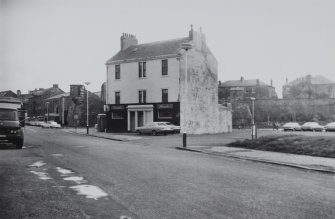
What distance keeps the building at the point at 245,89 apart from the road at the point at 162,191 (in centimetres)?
8377

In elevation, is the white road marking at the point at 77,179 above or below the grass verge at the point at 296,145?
below

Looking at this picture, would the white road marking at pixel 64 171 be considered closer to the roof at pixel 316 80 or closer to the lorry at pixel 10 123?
the lorry at pixel 10 123

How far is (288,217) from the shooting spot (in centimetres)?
637

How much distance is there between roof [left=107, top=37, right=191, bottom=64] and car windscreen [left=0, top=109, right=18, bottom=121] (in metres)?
22.1

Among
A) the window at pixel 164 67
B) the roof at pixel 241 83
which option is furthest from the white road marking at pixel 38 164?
the roof at pixel 241 83

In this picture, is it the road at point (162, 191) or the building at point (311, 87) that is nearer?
the road at point (162, 191)

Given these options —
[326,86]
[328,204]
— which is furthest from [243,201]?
[326,86]

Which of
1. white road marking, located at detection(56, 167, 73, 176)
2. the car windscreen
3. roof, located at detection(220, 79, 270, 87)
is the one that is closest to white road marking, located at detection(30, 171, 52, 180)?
white road marking, located at detection(56, 167, 73, 176)

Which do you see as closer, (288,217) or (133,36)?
(288,217)

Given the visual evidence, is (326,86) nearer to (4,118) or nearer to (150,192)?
(4,118)

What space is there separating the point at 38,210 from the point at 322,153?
43.7 feet

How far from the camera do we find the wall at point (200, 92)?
4006 cm

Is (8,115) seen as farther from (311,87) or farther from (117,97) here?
(311,87)

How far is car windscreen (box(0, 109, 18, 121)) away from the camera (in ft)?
67.4
